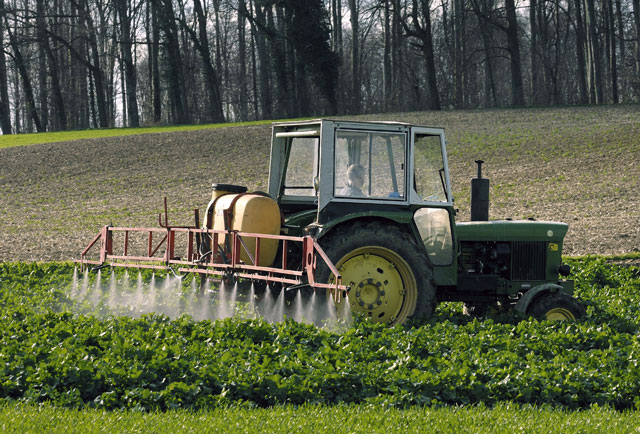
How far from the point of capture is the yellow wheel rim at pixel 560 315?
28.3 feet

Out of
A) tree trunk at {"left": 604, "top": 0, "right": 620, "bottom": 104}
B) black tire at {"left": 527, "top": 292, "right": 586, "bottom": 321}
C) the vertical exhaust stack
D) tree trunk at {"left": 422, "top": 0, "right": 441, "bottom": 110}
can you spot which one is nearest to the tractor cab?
the vertical exhaust stack

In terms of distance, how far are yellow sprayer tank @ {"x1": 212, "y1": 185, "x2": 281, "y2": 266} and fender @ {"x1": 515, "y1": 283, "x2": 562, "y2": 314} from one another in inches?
107

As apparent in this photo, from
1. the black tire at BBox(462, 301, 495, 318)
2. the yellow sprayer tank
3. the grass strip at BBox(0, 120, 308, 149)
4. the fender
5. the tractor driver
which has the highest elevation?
the grass strip at BBox(0, 120, 308, 149)

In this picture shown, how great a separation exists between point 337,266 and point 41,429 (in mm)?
3648

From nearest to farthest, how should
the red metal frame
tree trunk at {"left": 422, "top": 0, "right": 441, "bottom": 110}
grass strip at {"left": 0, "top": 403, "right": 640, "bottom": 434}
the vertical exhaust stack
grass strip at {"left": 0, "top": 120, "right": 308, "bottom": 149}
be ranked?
grass strip at {"left": 0, "top": 403, "right": 640, "bottom": 434} → the red metal frame → the vertical exhaust stack → grass strip at {"left": 0, "top": 120, "right": 308, "bottom": 149} → tree trunk at {"left": 422, "top": 0, "right": 441, "bottom": 110}

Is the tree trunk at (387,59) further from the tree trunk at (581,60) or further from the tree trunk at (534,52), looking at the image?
the tree trunk at (581,60)

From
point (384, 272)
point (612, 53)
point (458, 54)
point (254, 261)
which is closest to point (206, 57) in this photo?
point (458, 54)

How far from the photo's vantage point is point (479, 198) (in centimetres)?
918

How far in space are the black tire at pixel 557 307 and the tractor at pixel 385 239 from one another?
1 cm

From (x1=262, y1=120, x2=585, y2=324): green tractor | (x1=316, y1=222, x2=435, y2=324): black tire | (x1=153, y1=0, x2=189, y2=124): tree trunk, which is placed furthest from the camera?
(x1=153, y1=0, x2=189, y2=124): tree trunk

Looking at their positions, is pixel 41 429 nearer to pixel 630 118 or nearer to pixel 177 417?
pixel 177 417

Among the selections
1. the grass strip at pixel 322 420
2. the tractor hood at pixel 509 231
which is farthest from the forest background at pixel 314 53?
the grass strip at pixel 322 420

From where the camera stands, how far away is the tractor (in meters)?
8.13

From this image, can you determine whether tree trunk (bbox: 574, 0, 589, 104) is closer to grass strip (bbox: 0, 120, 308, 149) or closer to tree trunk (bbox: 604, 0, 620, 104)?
tree trunk (bbox: 604, 0, 620, 104)
